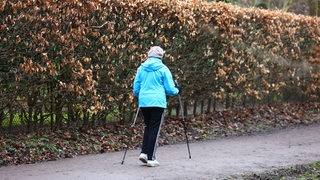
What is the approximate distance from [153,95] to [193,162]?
1.45 metres

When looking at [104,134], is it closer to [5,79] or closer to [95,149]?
[95,149]

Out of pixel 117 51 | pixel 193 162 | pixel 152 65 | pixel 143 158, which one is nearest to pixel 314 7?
pixel 117 51

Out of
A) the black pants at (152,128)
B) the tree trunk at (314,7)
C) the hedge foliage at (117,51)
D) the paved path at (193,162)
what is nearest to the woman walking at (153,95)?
the black pants at (152,128)

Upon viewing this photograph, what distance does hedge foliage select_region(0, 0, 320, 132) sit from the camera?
1170 centimetres

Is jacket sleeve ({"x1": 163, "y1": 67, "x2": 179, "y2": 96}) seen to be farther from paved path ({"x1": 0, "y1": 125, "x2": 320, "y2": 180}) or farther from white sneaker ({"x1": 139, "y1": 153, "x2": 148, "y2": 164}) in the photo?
paved path ({"x1": 0, "y1": 125, "x2": 320, "y2": 180})

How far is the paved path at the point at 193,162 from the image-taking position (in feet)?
32.6

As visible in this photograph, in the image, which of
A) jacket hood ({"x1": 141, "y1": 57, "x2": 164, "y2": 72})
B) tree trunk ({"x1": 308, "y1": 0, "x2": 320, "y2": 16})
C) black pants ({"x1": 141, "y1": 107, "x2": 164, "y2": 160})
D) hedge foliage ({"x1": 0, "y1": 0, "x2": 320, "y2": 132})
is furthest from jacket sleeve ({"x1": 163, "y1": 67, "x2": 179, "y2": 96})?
tree trunk ({"x1": 308, "y1": 0, "x2": 320, "y2": 16})

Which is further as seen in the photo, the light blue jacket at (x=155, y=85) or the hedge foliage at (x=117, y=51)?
the hedge foliage at (x=117, y=51)

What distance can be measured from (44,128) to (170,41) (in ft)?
11.8

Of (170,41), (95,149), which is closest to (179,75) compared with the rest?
(170,41)

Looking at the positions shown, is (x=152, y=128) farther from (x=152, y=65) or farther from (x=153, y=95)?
(x=152, y=65)

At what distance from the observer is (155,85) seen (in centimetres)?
1084

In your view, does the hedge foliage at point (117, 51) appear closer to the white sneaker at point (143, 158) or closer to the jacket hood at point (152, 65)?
the jacket hood at point (152, 65)

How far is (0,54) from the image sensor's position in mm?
11305
